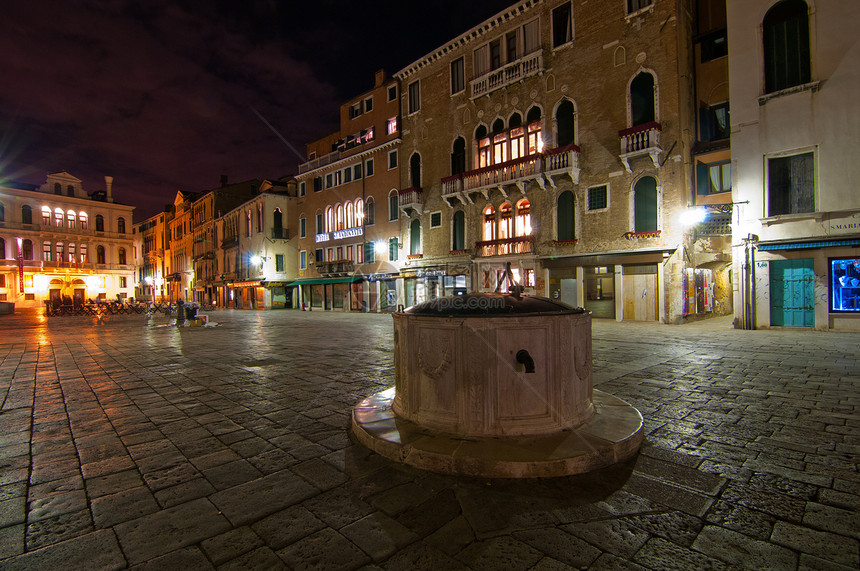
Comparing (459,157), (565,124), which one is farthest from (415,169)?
(565,124)

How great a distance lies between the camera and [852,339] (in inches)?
440

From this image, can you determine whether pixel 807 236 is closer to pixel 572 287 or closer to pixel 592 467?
pixel 572 287

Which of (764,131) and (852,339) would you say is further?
(764,131)

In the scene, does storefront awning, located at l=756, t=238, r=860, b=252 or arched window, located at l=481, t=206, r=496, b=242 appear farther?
arched window, located at l=481, t=206, r=496, b=242

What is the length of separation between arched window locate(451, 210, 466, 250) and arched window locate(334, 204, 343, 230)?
1139 cm

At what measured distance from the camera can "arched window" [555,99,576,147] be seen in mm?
20062

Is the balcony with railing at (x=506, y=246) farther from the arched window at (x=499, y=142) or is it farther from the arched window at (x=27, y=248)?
the arched window at (x=27, y=248)

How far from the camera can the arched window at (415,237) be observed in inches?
1071

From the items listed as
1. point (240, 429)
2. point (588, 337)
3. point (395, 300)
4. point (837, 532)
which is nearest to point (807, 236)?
point (588, 337)

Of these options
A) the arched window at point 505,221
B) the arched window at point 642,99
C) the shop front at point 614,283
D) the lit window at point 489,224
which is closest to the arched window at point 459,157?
the lit window at point 489,224

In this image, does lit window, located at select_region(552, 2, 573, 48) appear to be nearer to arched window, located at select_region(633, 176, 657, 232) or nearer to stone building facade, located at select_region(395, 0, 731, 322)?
stone building facade, located at select_region(395, 0, 731, 322)

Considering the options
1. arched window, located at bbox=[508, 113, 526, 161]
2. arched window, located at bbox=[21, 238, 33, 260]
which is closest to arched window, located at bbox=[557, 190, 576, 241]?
arched window, located at bbox=[508, 113, 526, 161]

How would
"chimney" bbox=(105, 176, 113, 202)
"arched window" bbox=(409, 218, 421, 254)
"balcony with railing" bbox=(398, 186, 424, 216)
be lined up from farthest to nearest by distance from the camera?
"chimney" bbox=(105, 176, 113, 202)
"arched window" bbox=(409, 218, 421, 254)
"balcony with railing" bbox=(398, 186, 424, 216)

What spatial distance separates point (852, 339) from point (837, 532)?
12.5 metres
